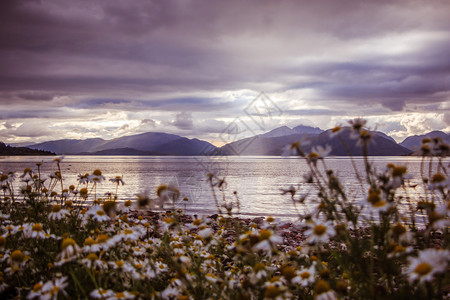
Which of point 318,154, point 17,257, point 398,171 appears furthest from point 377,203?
point 17,257

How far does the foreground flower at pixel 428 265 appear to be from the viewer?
239 centimetres

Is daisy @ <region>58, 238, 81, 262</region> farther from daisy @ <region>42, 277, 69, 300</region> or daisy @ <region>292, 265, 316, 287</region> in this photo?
daisy @ <region>292, 265, 316, 287</region>

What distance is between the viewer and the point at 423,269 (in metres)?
2.49

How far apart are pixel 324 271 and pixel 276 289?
2.88ft

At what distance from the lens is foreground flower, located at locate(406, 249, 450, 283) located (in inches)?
94.2

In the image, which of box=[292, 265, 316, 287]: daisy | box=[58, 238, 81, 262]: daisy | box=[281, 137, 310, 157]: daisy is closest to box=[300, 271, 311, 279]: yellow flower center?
box=[292, 265, 316, 287]: daisy

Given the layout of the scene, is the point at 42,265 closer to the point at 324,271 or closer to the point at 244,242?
the point at 244,242

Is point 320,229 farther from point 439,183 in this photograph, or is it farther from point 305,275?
point 439,183

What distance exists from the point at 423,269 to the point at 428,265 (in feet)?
0.22

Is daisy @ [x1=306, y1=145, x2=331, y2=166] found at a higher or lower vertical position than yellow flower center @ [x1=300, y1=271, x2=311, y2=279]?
higher

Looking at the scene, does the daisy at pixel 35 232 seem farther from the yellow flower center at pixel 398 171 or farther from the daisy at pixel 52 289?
the yellow flower center at pixel 398 171

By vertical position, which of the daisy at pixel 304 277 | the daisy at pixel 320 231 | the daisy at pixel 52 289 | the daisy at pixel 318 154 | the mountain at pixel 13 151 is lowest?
the daisy at pixel 304 277

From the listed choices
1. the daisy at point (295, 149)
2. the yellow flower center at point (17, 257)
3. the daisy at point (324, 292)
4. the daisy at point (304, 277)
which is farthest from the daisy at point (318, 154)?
the yellow flower center at point (17, 257)

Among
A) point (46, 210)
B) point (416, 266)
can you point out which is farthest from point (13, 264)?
point (416, 266)
